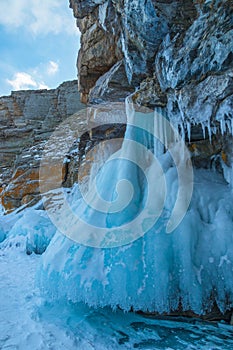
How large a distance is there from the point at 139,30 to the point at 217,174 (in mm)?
2786

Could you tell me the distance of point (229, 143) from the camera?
4340 mm

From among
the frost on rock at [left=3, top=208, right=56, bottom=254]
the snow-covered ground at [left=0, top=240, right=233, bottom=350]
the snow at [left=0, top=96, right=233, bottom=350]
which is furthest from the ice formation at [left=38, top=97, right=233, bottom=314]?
the frost on rock at [left=3, top=208, right=56, bottom=254]

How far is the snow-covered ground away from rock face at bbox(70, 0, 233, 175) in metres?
2.67

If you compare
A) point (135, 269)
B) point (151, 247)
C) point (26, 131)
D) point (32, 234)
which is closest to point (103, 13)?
point (151, 247)

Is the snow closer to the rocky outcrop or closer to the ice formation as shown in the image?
the ice formation

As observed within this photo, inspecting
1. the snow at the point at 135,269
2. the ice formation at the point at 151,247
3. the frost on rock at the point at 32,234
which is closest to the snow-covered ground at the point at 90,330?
the snow at the point at 135,269

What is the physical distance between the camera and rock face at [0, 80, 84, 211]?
11305mm

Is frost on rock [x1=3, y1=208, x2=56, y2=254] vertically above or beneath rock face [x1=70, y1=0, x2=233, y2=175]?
beneath

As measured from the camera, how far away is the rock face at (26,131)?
11.3 m

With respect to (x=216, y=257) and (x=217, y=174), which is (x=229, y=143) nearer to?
(x=217, y=174)

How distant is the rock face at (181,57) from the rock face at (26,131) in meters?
7.43

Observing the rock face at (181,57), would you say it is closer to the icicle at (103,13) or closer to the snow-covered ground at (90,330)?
the icicle at (103,13)

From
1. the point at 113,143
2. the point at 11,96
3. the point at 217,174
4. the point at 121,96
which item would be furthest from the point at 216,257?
the point at 11,96

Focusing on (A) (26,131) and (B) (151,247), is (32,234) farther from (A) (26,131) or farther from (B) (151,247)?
(A) (26,131)
